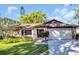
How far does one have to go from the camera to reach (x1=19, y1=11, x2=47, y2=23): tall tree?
149cm

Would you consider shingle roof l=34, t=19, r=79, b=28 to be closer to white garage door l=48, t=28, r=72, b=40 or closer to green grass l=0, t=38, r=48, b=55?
white garage door l=48, t=28, r=72, b=40

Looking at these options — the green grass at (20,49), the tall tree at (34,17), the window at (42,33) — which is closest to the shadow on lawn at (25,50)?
the green grass at (20,49)

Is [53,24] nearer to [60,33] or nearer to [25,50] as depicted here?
[60,33]

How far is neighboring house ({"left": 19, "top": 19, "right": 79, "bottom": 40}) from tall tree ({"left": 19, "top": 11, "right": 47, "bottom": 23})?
4cm

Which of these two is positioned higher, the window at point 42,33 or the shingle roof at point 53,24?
the shingle roof at point 53,24

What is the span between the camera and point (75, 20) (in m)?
1.48

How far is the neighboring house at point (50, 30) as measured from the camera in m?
1.48

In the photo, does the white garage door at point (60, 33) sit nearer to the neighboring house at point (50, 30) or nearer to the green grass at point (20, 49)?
the neighboring house at point (50, 30)

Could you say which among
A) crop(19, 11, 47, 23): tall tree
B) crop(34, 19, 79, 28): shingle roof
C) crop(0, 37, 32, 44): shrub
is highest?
crop(19, 11, 47, 23): tall tree

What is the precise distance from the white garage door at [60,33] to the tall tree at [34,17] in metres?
0.12

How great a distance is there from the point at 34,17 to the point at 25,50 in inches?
11.3

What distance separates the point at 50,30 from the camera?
4.92ft

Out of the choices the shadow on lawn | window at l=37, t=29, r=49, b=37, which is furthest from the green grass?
window at l=37, t=29, r=49, b=37

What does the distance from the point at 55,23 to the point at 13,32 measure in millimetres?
362
